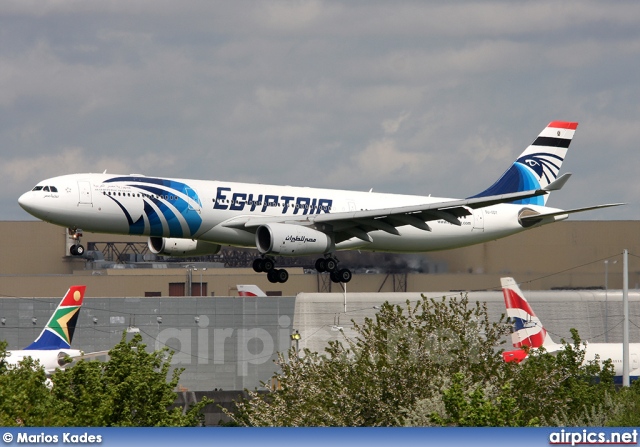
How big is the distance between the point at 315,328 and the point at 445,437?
5625 centimetres

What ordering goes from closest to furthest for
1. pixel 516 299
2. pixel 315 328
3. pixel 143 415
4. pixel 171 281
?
pixel 143 415
pixel 516 299
pixel 315 328
pixel 171 281

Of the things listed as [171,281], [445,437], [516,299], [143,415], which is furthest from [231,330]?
[445,437]

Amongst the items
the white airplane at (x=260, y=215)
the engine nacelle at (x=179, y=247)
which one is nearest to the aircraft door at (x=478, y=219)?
the white airplane at (x=260, y=215)

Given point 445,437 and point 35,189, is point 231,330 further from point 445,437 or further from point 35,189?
point 445,437

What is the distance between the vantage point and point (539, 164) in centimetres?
6719

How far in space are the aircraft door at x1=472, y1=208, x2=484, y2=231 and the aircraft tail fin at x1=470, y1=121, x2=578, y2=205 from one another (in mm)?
3554

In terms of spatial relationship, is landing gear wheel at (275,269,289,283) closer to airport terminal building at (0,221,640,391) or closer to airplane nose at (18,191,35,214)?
airplane nose at (18,191,35,214)

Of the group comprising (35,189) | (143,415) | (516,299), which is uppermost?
(35,189)

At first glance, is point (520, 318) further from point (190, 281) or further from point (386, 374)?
point (190, 281)

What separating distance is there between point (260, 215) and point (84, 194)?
7984 millimetres

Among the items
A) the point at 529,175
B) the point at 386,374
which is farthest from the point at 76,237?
the point at 529,175

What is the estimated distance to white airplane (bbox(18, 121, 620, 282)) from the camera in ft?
159

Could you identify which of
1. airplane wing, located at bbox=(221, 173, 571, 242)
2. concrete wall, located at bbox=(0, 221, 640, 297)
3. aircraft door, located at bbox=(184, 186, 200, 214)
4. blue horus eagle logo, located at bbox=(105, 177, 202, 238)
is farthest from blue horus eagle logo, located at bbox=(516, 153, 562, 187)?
blue horus eagle logo, located at bbox=(105, 177, 202, 238)

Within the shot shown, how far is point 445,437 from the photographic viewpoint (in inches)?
867
